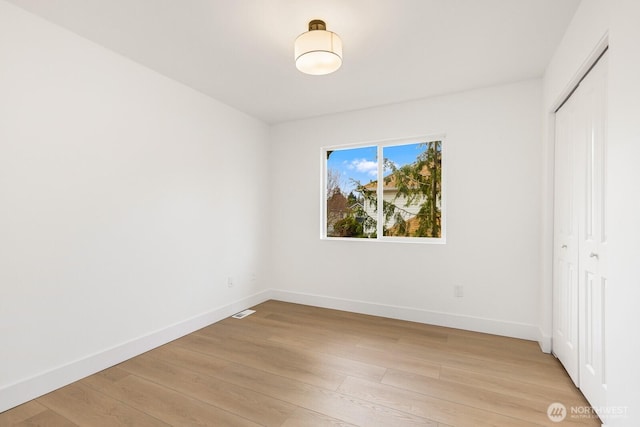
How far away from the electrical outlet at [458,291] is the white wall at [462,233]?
0.03 meters

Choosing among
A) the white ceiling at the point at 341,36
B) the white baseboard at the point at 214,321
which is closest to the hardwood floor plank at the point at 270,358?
the white baseboard at the point at 214,321

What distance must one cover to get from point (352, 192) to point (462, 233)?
1458mm

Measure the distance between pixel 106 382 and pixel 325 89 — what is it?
321cm

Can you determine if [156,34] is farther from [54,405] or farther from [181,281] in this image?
[54,405]

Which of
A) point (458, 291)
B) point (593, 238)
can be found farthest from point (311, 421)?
point (458, 291)

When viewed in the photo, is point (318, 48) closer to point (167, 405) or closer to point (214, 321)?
point (167, 405)

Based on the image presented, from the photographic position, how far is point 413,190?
3521 millimetres

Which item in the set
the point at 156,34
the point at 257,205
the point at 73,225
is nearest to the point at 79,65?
the point at 156,34

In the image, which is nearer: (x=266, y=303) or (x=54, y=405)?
(x=54, y=405)

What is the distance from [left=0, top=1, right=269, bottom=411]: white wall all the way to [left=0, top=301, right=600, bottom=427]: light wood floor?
1.08 feet

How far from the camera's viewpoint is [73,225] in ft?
7.06

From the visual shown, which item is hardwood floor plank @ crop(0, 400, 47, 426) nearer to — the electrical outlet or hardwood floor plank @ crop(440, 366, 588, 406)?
hardwood floor plank @ crop(440, 366, 588, 406)

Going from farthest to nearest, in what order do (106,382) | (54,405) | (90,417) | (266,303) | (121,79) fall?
1. (266,303)
2. (121,79)
3. (106,382)
4. (54,405)
5. (90,417)
